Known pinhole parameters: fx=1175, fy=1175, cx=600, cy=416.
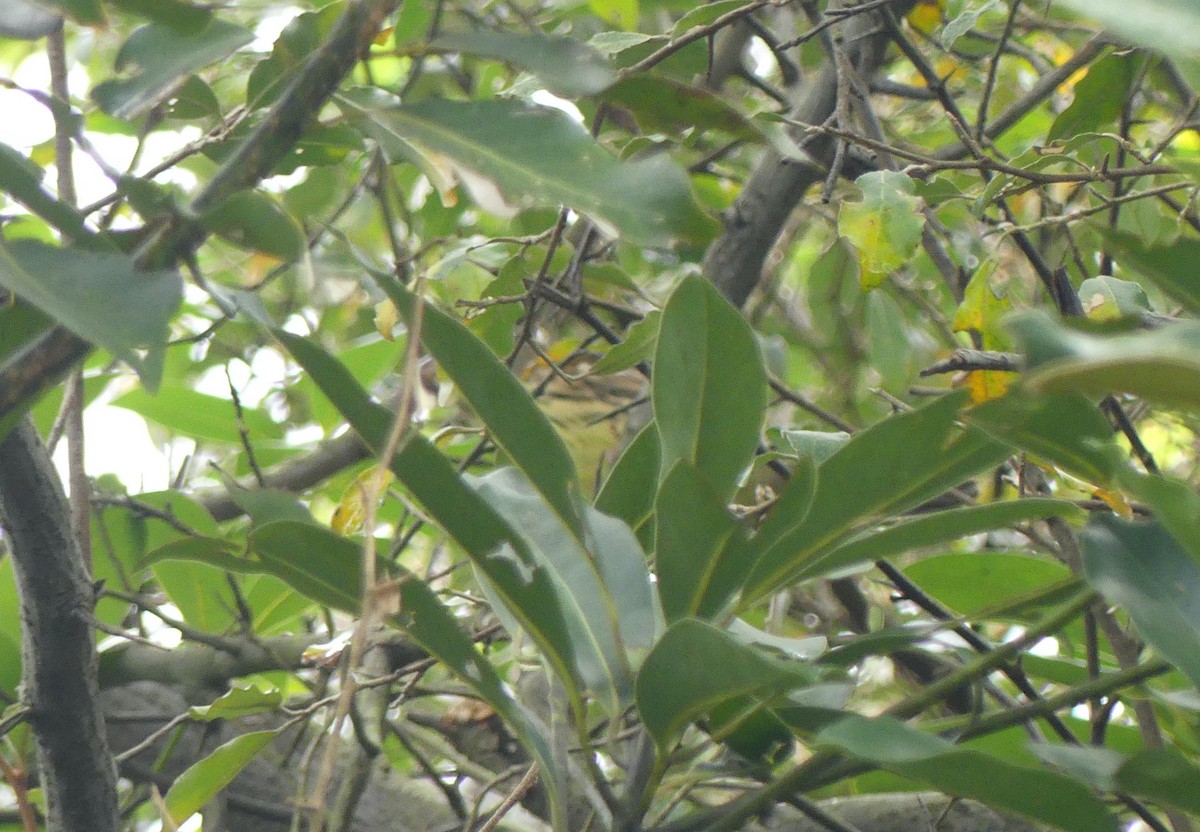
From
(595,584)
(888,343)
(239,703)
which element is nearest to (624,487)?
(595,584)

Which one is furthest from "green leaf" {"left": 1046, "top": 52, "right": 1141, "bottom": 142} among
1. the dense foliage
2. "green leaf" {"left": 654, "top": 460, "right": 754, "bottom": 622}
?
"green leaf" {"left": 654, "top": 460, "right": 754, "bottom": 622}

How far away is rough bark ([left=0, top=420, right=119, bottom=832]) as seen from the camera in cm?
78

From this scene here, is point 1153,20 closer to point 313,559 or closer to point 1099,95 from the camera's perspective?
point 313,559

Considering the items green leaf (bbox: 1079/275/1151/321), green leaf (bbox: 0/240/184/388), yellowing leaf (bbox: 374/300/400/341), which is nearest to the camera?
green leaf (bbox: 0/240/184/388)

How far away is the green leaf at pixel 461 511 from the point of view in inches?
24.4

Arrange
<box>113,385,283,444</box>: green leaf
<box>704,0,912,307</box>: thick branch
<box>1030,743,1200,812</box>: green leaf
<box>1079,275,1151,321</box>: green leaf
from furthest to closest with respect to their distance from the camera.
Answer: <box>113,385,283,444</box>: green leaf, <box>704,0,912,307</box>: thick branch, <box>1079,275,1151,321</box>: green leaf, <box>1030,743,1200,812</box>: green leaf

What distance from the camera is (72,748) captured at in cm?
82

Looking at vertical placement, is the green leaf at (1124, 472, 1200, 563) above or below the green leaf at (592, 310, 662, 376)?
below

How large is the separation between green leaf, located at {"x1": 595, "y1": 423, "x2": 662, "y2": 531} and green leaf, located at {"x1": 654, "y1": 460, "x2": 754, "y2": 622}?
0.13 m

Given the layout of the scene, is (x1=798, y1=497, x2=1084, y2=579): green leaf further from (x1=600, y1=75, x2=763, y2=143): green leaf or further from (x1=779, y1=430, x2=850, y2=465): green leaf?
(x1=600, y1=75, x2=763, y2=143): green leaf

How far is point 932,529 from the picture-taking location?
70 centimetres

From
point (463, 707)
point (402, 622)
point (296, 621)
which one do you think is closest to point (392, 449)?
point (402, 622)

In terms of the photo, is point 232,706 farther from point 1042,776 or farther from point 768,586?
point 1042,776

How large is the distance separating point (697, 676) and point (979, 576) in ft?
1.65
